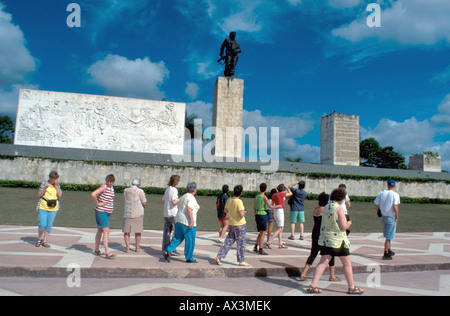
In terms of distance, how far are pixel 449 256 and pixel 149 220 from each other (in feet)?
24.3

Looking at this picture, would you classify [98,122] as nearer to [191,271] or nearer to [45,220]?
[45,220]

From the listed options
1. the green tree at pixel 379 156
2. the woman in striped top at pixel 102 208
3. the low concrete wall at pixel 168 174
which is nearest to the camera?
the woman in striped top at pixel 102 208

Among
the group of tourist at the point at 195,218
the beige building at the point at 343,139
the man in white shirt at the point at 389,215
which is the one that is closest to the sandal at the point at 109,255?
the group of tourist at the point at 195,218

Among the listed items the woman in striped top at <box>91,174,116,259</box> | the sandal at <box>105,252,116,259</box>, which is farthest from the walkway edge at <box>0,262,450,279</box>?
the woman in striped top at <box>91,174,116,259</box>

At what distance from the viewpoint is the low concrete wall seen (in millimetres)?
17734

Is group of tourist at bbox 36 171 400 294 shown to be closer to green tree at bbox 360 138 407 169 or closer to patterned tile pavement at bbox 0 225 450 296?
patterned tile pavement at bbox 0 225 450 296

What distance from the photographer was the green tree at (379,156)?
4038 centimetres

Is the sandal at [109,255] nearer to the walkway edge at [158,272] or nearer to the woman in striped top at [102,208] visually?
the woman in striped top at [102,208]

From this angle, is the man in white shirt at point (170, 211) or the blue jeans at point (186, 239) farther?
the man in white shirt at point (170, 211)

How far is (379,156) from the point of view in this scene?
136 ft

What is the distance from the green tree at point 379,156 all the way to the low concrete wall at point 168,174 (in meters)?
20.3

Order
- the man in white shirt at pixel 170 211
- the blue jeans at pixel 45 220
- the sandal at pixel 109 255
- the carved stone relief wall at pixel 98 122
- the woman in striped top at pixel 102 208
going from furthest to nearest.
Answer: the carved stone relief wall at pixel 98 122
the blue jeans at pixel 45 220
the man in white shirt at pixel 170 211
the woman in striped top at pixel 102 208
the sandal at pixel 109 255

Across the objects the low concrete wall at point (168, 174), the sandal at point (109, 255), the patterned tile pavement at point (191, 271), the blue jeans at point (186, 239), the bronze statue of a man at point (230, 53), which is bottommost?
the patterned tile pavement at point (191, 271)

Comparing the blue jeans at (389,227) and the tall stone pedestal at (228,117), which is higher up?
the tall stone pedestal at (228,117)
